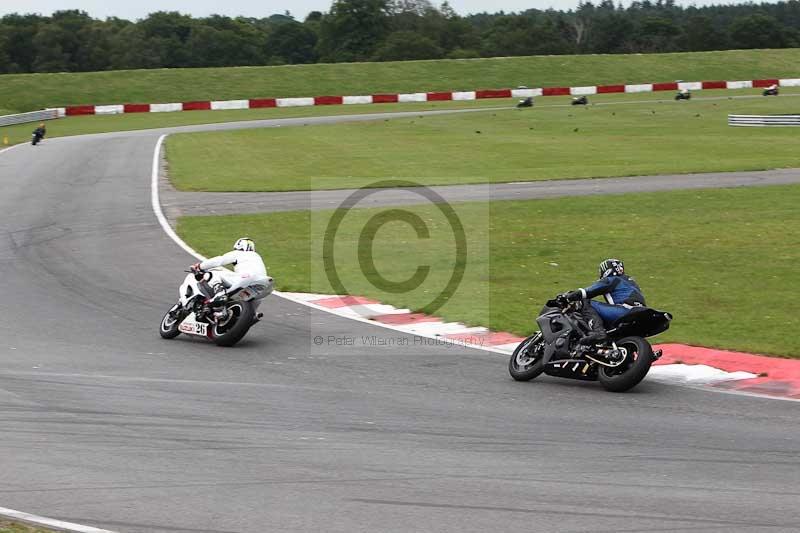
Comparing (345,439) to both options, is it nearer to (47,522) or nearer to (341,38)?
(47,522)

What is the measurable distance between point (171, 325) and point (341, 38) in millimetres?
128635

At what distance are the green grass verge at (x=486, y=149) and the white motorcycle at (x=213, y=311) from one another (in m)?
17.6

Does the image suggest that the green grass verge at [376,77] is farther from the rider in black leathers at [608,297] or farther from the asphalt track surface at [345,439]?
the rider in black leathers at [608,297]

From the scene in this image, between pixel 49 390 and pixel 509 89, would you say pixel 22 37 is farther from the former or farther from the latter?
pixel 49 390

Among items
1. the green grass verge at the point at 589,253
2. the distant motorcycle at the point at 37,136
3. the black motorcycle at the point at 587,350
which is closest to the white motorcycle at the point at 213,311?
the green grass verge at the point at 589,253

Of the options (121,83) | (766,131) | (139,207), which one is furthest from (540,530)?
(121,83)

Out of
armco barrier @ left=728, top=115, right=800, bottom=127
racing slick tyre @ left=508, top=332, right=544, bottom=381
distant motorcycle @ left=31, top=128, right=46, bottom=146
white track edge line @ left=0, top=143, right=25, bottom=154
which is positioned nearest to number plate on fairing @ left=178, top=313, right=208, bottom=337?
racing slick tyre @ left=508, top=332, right=544, bottom=381

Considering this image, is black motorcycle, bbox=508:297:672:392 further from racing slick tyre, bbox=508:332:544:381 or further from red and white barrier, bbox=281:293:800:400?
red and white barrier, bbox=281:293:800:400

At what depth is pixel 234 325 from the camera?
14609 mm

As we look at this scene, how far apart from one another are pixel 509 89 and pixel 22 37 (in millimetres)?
53902

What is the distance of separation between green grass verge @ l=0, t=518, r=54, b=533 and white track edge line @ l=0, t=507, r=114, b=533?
13cm

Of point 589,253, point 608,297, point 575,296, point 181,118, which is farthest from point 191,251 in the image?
point 181,118

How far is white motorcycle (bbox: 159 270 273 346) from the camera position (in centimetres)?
1464

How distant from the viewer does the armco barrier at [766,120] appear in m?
50.1
